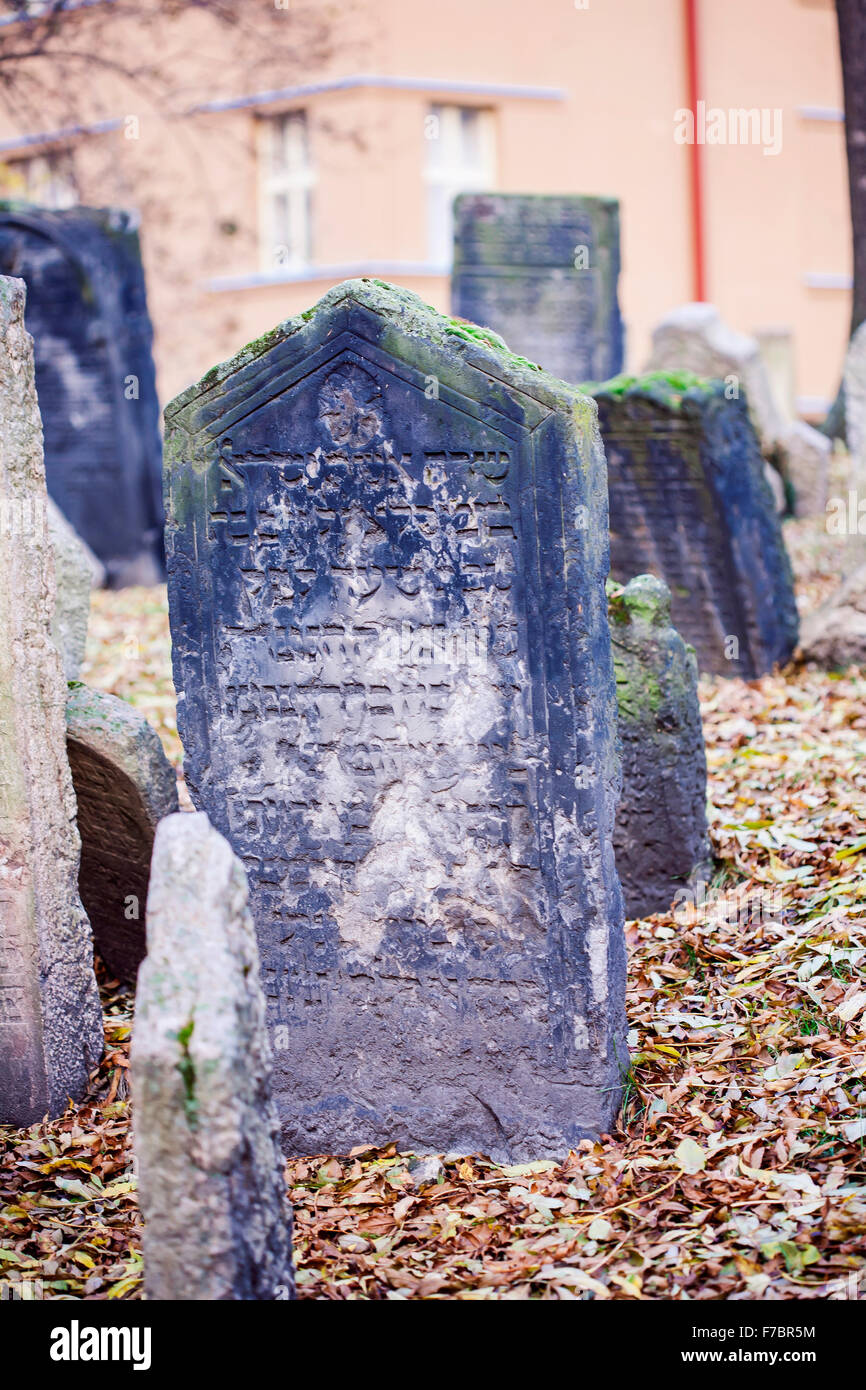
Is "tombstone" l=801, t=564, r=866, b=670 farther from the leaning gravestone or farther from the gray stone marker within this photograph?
the gray stone marker

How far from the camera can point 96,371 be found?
10.7 meters

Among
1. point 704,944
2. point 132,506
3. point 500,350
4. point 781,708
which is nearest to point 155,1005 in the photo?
point 500,350

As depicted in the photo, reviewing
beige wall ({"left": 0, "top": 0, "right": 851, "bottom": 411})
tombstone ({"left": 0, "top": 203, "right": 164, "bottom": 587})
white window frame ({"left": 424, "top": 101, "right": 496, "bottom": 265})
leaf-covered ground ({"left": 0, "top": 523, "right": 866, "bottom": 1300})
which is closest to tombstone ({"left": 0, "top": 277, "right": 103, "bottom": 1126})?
leaf-covered ground ({"left": 0, "top": 523, "right": 866, "bottom": 1300})

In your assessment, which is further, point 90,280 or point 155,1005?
point 90,280

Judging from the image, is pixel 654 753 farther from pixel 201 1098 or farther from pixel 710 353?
pixel 710 353

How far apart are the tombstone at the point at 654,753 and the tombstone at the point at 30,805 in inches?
74.4

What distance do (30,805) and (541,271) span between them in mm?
8415

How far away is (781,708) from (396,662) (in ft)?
11.9

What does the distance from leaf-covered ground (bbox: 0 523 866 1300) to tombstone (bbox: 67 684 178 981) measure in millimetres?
248

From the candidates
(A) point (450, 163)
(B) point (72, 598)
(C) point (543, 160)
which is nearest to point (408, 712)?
(B) point (72, 598)

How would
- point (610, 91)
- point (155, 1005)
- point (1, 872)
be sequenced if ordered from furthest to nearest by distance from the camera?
1. point (610, 91)
2. point (1, 872)
3. point (155, 1005)
